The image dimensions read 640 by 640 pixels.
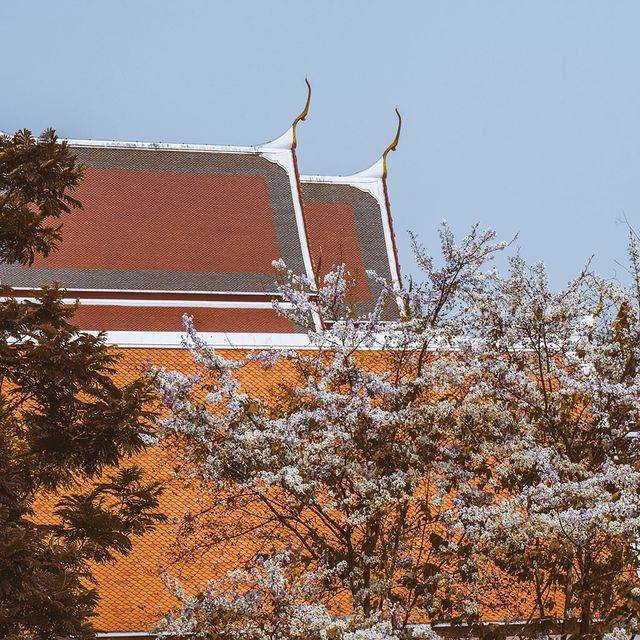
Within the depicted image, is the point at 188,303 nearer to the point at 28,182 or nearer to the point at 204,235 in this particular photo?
the point at 204,235

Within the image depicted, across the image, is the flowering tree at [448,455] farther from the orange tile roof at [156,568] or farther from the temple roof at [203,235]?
the temple roof at [203,235]

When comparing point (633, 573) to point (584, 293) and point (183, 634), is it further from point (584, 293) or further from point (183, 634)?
point (183, 634)

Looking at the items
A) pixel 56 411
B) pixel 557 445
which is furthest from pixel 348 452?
pixel 56 411

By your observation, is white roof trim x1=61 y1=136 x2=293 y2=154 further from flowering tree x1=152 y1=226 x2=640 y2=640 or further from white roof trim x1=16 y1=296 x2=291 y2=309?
flowering tree x1=152 y1=226 x2=640 y2=640

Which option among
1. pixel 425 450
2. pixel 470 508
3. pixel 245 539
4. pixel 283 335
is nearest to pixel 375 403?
pixel 425 450

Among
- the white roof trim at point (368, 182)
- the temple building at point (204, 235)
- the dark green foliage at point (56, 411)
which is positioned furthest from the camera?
the white roof trim at point (368, 182)

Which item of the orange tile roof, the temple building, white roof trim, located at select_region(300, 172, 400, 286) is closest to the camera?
the orange tile roof

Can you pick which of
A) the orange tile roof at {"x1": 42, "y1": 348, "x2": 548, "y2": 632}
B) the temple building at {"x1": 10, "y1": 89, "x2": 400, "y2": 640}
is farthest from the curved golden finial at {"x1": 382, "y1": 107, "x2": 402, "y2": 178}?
the orange tile roof at {"x1": 42, "y1": 348, "x2": 548, "y2": 632}

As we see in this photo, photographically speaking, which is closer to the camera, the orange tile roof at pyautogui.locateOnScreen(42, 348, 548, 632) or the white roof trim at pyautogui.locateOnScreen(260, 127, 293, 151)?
the orange tile roof at pyautogui.locateOnScreen(42, 348, 548, 632)

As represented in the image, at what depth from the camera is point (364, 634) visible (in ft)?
26.6

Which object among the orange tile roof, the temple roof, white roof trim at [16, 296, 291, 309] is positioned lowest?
the orange tile roof

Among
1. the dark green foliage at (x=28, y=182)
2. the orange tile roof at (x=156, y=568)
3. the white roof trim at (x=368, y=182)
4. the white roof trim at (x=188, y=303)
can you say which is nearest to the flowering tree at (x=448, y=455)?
the dark green foliage at (x=28, y=182)

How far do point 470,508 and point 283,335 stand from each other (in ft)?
26.0

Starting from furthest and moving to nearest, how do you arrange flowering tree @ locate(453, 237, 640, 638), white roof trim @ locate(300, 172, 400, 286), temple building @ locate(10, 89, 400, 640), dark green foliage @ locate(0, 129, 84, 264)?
white roof trim @ locate(300, 172, 400, 286) → temple building @ locate(10, 89, 400, 640) → dark green foliage @ locate(0, 129, 84, 264) → flowering tree @ locate(453, 237, 640, 638)
